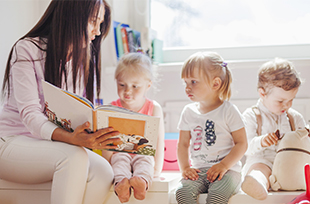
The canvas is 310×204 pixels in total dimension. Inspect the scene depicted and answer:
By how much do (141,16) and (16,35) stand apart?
30.7 inches

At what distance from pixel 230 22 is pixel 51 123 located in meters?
1.37

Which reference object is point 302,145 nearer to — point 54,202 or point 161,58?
point 54,202

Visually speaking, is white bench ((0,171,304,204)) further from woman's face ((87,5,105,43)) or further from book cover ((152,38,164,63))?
book cover ((152,38,164,63))

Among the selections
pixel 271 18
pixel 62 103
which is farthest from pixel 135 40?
pixel 62 103

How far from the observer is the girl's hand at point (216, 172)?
1.24 m

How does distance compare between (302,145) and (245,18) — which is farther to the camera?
(245,18)

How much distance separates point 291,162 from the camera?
4.15ft

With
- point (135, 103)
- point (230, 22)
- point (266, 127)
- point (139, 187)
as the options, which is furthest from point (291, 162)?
point (230, 22)

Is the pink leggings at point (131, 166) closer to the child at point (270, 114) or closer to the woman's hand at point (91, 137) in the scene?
the woman's hand at point (91, 137)

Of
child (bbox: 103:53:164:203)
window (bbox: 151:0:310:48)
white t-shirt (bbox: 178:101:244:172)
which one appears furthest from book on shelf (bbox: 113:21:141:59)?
white t-shirt (bbox: 178:101:244:172)

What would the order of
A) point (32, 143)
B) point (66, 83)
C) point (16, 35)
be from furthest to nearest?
point (16, 35)
point (66, 83)
point (32, 143)

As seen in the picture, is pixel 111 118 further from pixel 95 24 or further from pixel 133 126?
pixel 95 24

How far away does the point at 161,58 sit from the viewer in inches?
82.4

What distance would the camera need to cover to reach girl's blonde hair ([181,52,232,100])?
1.35 metres
